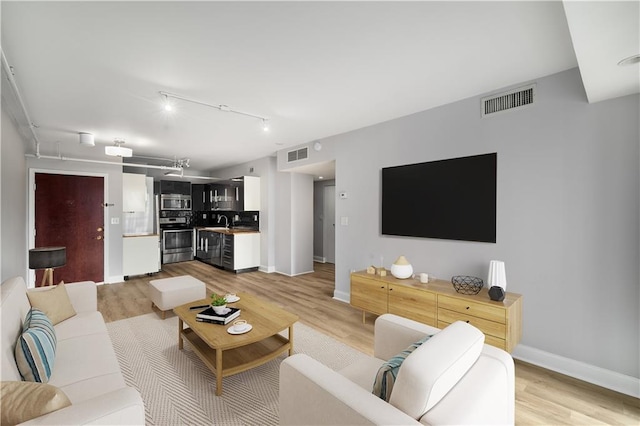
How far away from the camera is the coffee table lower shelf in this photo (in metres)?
2.18

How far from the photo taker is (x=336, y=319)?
3.65 m

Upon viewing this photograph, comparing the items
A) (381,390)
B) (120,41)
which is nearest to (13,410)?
(381,390)

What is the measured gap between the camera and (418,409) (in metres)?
1.08

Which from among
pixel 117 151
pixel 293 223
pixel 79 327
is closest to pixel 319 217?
pixel 293 223

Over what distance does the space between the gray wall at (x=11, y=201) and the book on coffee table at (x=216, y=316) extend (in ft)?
6.98

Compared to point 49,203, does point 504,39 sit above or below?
above

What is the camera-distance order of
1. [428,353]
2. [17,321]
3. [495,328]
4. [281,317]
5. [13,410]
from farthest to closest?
1. [281,317]
2. [495,328]
3. [17,321]
4. [428,353]
5. [13,410]

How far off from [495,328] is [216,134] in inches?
172

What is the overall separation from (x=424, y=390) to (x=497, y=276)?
6.65 ft

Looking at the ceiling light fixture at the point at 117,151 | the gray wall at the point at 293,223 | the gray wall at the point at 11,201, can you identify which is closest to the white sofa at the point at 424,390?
the gray wall at the point at 11,201

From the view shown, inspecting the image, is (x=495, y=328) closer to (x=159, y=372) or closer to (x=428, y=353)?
(x=428, y=353)

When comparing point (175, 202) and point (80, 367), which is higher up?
point (175, 202)

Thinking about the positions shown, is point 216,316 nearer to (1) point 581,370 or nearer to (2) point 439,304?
(2) point 439,304

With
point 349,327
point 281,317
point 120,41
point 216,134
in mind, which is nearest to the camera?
point 120,41
